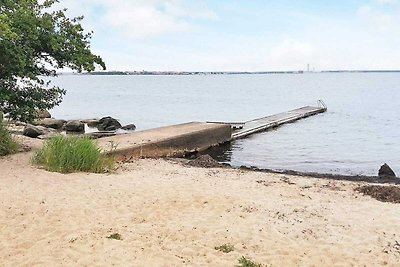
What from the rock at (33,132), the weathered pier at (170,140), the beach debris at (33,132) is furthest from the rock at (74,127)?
the weathered pier at (170,140)

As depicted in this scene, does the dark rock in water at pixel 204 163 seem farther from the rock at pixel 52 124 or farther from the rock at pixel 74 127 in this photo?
the rock at pixel 52 124

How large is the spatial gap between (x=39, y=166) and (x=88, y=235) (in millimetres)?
5475

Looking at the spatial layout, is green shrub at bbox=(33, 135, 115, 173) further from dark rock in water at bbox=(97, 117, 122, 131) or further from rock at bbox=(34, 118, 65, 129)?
rock at bbox=(34, 118, 65, 129)

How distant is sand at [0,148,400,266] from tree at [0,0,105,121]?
9.88ft

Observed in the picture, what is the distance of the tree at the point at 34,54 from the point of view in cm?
1326

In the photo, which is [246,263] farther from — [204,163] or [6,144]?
[6,144]

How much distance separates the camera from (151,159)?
611 inches

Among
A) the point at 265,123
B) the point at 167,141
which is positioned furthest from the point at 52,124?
the point at 167,141

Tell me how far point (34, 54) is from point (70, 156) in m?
3.81

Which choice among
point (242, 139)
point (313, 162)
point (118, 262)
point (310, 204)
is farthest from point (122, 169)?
point (242, 139)

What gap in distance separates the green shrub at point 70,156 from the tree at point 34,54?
2.23 m

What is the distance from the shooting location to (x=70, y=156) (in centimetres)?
1216

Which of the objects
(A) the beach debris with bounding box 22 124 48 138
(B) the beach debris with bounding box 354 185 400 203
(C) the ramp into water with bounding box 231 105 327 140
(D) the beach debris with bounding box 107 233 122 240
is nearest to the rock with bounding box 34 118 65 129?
(A) the beach debris with bounding box 22 124 48 138

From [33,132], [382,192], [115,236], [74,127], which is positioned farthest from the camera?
[74,127]
